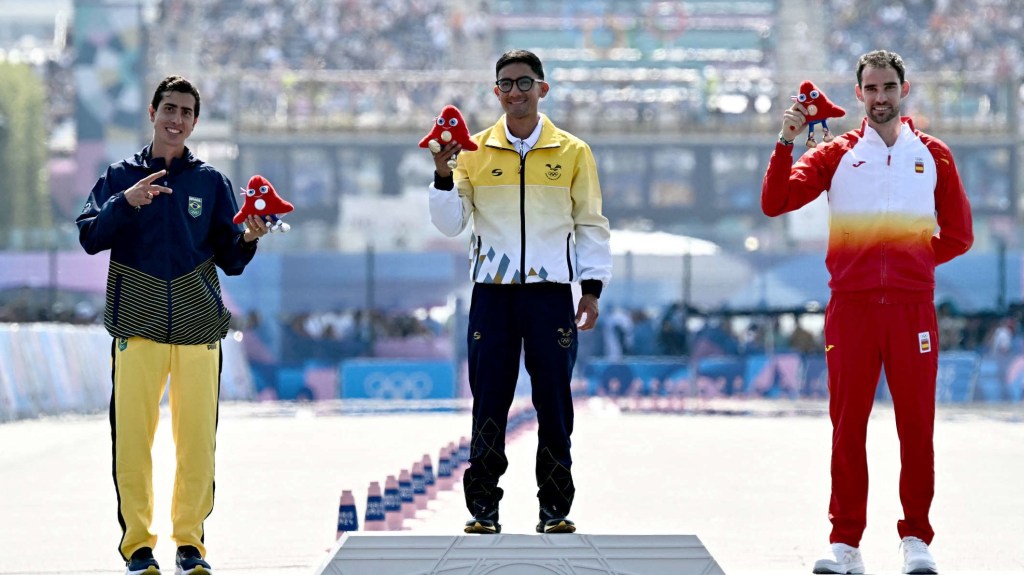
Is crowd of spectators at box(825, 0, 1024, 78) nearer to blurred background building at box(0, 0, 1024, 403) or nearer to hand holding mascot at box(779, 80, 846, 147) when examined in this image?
blurred background building at box(0, 0, 1024, 403)

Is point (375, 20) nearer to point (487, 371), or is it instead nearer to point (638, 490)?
point (638, 490)

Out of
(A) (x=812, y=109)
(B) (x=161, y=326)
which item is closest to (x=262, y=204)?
(B) (x=161, y=326)

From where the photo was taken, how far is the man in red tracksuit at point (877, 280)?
7832 mm

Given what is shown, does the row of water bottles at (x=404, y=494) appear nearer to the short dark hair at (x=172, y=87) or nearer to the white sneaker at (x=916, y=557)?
the short dark hair at (x=172, y=87)

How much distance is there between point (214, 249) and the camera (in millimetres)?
7887

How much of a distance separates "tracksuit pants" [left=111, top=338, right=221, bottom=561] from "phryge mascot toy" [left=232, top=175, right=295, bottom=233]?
0.57 meters

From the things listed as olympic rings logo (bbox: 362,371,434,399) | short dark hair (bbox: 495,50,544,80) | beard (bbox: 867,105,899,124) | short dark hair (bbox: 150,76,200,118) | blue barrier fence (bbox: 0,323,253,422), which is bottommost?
olympic rings logo (bbox: 362,371,434,399)

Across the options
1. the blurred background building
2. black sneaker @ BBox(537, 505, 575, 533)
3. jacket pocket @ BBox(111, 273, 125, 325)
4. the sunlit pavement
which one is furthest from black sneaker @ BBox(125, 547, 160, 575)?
the blurred background building

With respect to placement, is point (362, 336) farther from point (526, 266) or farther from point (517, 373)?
point (526, 266)

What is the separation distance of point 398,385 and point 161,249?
2101cm

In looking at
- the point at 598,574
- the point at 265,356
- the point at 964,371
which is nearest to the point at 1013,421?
the point at 964,371

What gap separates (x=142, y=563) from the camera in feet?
24.6

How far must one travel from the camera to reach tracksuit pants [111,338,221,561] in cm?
754

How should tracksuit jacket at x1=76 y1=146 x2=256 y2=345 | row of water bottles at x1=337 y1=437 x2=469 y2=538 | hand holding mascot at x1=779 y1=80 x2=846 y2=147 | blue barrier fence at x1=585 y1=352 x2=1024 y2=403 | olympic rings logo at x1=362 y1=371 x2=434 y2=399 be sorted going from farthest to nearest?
olympic rings logo at x1=362 y1=371 x2=434 y2=399
blue barrier fence at x1=585 y1=352 x2=1024 y2=403
row of water bottles at x1=337 y1=437 x2=469 y2=538
hand holding mascot at x1=779 y1=80 x2=846 y2=147
tracksuit jacket at x1=76 y1=146 x2=256 y2=345
